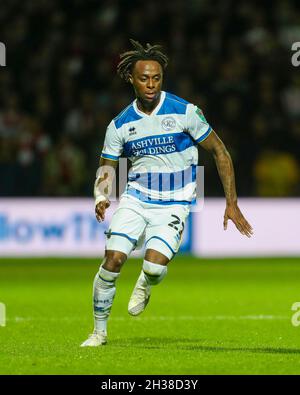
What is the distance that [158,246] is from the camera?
9.12m

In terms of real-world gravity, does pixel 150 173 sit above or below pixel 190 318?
above

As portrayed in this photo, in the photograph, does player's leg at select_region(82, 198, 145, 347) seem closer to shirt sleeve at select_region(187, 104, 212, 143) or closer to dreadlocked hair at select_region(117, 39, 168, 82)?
shirt sleeve at select_region(187, 104, 212, 143)

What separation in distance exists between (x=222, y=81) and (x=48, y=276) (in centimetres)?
613

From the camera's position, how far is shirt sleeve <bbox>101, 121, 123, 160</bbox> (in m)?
9.27

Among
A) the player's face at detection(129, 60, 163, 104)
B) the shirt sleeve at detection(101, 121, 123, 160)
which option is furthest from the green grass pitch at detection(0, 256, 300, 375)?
the player's face at detection(129, 60, 163, 104)

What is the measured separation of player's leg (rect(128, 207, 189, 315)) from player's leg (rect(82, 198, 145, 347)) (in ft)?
0.38

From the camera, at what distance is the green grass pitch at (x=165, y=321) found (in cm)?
803

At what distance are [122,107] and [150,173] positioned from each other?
36.9 ft

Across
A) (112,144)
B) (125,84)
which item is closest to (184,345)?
(112,144)

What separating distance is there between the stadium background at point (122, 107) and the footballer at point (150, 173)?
652cm

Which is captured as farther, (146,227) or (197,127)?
(146,227)

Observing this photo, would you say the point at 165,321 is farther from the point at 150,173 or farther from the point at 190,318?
the point at 150,173

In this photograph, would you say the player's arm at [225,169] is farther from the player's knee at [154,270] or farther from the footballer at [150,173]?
the player's knee at [154,270]
